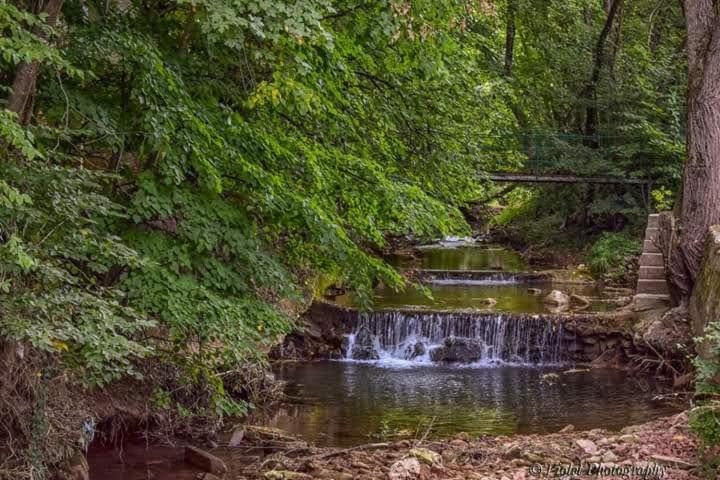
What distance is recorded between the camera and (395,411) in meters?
9.83

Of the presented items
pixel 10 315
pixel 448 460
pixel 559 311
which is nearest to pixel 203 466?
pixel 448 460

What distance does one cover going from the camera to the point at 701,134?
10.8 metres

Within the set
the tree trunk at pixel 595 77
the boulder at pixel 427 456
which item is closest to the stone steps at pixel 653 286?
the boulder at pixel 427 456

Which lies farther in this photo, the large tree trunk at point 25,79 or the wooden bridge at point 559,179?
the wooden bridge at point 559,179

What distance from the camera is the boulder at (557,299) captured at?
1491 centimetres

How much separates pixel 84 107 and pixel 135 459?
10.8 feet

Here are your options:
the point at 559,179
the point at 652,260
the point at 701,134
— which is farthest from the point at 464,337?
the point at 559,179

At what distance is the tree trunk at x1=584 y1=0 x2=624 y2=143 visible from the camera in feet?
67.3

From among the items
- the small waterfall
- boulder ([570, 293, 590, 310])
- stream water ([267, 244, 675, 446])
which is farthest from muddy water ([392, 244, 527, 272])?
the small waterfall

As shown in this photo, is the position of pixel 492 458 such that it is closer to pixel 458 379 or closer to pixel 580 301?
pixel 458 379

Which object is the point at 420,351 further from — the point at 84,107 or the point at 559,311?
the point at 84,107

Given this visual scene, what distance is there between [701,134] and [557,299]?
5031 mm

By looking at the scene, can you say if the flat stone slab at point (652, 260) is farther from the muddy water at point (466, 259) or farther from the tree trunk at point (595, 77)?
the tree trunk at point (595, 77)

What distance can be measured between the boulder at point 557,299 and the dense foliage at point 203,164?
6200 millimetres
